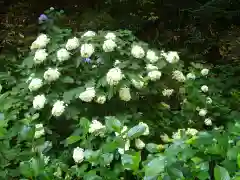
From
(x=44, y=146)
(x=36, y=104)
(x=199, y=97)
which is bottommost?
(x=199, y=97)

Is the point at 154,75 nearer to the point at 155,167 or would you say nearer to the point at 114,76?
the point at 114,76

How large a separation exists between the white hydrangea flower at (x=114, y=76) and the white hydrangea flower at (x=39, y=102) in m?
0.44

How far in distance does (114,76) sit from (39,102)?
511mm

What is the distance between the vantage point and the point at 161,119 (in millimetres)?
2955

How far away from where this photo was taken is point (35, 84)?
2.63m

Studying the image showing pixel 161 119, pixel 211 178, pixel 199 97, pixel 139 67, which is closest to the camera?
pixel 211 178

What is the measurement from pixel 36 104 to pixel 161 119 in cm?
93

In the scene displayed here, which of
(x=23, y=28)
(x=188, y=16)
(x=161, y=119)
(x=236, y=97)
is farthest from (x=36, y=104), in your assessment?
(x=188, y=16)

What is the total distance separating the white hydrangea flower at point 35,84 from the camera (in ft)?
8.63

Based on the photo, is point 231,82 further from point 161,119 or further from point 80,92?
point 80,92

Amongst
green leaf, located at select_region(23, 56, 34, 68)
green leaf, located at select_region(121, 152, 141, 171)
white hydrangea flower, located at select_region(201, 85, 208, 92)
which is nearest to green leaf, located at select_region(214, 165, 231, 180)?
green leaf, located at select_region(121, 152, 141, 171)

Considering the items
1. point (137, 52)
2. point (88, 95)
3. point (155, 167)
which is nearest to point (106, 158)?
A: point (155, 167)

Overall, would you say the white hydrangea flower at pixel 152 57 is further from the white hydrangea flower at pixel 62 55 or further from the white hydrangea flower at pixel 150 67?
the white hydrangea flower at pixel 62 55

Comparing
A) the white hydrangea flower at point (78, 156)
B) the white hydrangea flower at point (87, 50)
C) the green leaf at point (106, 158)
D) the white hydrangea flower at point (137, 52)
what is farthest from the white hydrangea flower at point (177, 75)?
the green leaf at point (106, 158)
